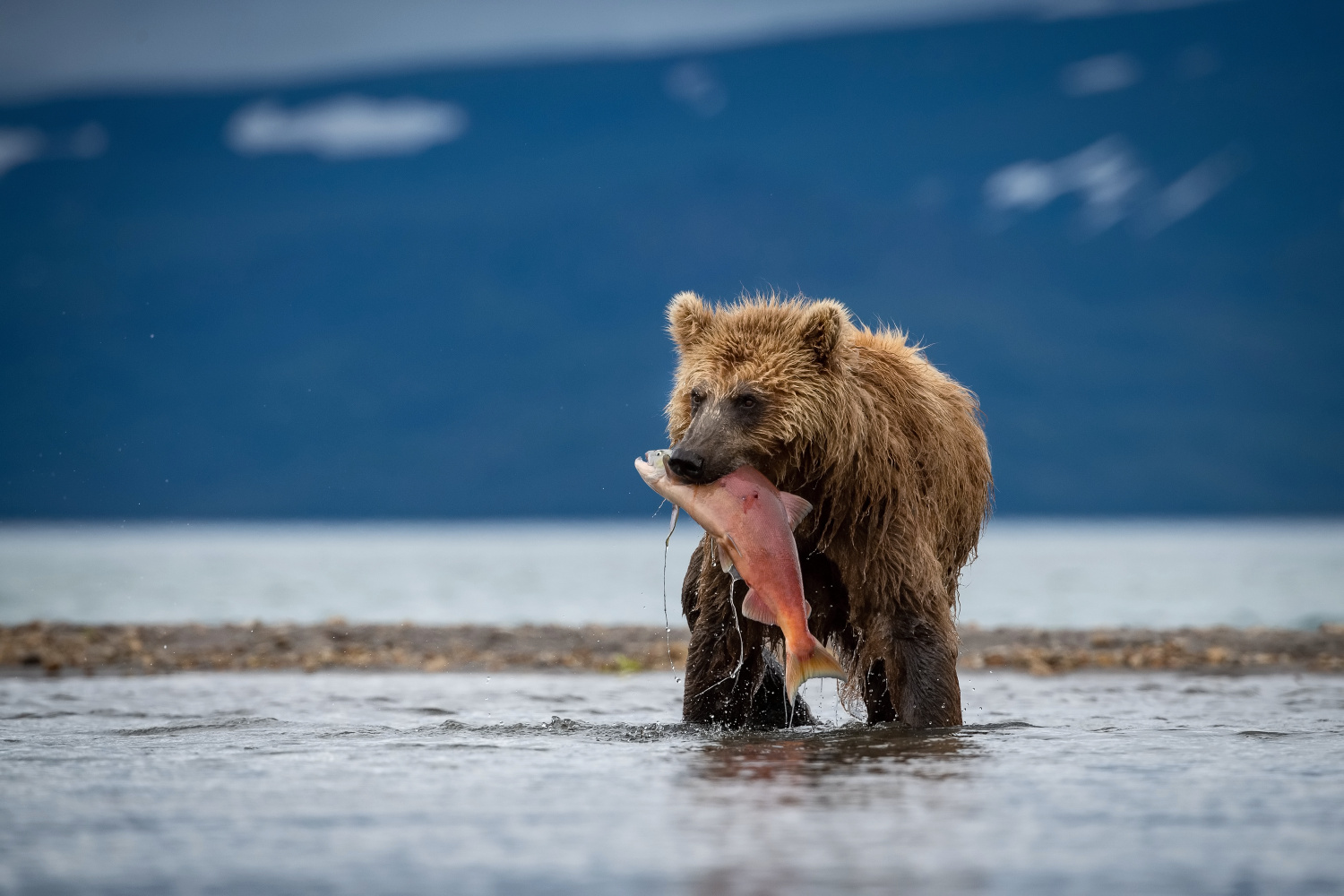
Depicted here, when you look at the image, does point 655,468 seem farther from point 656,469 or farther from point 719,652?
point 719,652

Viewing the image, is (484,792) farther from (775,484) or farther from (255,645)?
(255,645)

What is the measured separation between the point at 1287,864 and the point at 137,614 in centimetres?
1965

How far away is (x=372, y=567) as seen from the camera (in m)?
45.7

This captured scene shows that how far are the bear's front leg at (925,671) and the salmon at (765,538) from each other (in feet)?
1.68

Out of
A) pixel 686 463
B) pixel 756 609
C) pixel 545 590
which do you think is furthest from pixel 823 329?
pixel 545 590

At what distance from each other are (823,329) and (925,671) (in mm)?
1773

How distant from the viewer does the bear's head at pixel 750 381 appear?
7.18 m

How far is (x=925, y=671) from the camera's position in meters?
7.66

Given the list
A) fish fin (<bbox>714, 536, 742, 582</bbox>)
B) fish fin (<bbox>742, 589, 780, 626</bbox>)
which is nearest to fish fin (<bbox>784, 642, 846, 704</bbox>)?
fish fin (<bbox>742, 589, 780, 626</bbox>)

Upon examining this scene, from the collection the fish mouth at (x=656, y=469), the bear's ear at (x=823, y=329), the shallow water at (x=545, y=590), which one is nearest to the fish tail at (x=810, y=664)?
the fish mouth at (x=656, y=469)

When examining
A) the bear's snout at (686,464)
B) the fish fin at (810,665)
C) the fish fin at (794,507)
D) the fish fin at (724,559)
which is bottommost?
the fish fin at (810,665)

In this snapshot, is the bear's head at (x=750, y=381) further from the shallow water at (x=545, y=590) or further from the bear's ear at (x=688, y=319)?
the shallow water at (x=545, y=590)

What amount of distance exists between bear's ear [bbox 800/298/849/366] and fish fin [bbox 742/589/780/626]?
118 centimetres

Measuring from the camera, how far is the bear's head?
7176 mm
